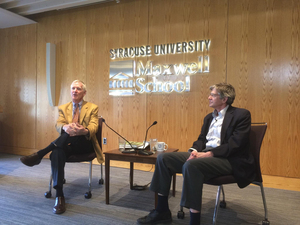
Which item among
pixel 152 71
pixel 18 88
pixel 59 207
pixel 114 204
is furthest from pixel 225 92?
pixel 18 88

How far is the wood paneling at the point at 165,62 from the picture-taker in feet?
10.2

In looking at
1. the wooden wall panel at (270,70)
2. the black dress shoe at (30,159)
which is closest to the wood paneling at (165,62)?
the wooden wall panel at (270,70)

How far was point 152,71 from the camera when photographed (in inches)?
151

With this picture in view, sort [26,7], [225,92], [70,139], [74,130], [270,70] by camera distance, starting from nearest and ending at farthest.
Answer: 1. [225,92]
2. [74,130]
3. [70,139]
4. [270,70]
5. [26,7]

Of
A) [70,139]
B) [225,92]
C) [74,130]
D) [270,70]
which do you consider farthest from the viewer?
[270,70]

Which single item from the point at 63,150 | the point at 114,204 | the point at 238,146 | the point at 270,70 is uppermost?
the point at 270,70

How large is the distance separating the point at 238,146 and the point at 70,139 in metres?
1.73

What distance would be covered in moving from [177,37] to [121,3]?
1267 mm

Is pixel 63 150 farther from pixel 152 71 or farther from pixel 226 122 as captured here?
pixel 152 71

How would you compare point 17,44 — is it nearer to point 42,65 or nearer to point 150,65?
point 42,65

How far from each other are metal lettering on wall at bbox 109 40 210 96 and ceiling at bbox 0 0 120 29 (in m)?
1.08

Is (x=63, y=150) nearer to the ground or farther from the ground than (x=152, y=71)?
nearer to the ground

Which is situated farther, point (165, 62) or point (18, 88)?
point (18, 88)

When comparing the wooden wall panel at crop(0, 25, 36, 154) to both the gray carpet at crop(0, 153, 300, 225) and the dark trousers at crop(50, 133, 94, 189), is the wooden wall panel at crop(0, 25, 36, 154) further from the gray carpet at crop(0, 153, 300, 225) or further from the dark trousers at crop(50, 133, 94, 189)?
the dark trousers at crop(50, 133, 94, 189)
